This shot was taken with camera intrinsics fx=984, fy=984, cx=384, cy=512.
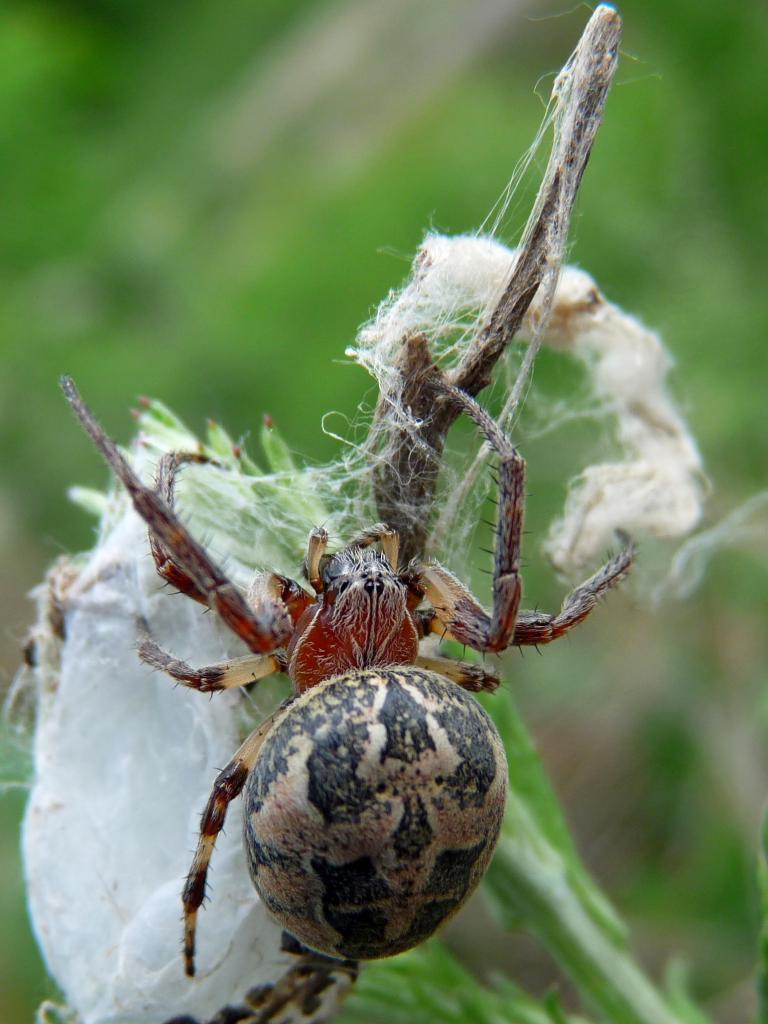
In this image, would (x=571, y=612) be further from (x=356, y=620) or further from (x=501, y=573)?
(x=356, y=620)

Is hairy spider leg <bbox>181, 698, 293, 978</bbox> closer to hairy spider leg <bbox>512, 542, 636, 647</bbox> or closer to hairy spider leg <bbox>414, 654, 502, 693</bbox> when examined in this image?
hairy spider leg <bbox>414, 654, 502, 693</bbox>

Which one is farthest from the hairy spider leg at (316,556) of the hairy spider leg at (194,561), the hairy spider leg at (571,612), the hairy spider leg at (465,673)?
the hairy spider leg at (571,612)

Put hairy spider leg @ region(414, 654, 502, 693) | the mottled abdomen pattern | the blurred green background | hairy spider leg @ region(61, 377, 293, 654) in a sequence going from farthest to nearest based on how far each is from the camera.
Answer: the blurred green background
hairy spider leg @ region(414, 654, 502, 693)
hairy spider leg @ region(61, 377, 293, 654)
the mottled abdomen pattern

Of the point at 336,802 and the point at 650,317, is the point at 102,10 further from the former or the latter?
the point at 336,802

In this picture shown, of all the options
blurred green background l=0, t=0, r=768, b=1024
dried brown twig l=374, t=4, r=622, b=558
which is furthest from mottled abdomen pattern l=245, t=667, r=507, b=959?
blurred green background l=0, t=0, r=768, b=1024

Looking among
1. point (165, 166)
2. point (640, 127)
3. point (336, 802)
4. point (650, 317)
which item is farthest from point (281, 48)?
point (336, 802)

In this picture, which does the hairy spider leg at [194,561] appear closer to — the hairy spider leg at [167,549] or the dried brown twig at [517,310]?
the hairy spider leg at [167,549]

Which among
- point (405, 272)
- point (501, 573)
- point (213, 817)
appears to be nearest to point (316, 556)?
point (501, 573)

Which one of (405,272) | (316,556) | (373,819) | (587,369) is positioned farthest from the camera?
(405,272)
